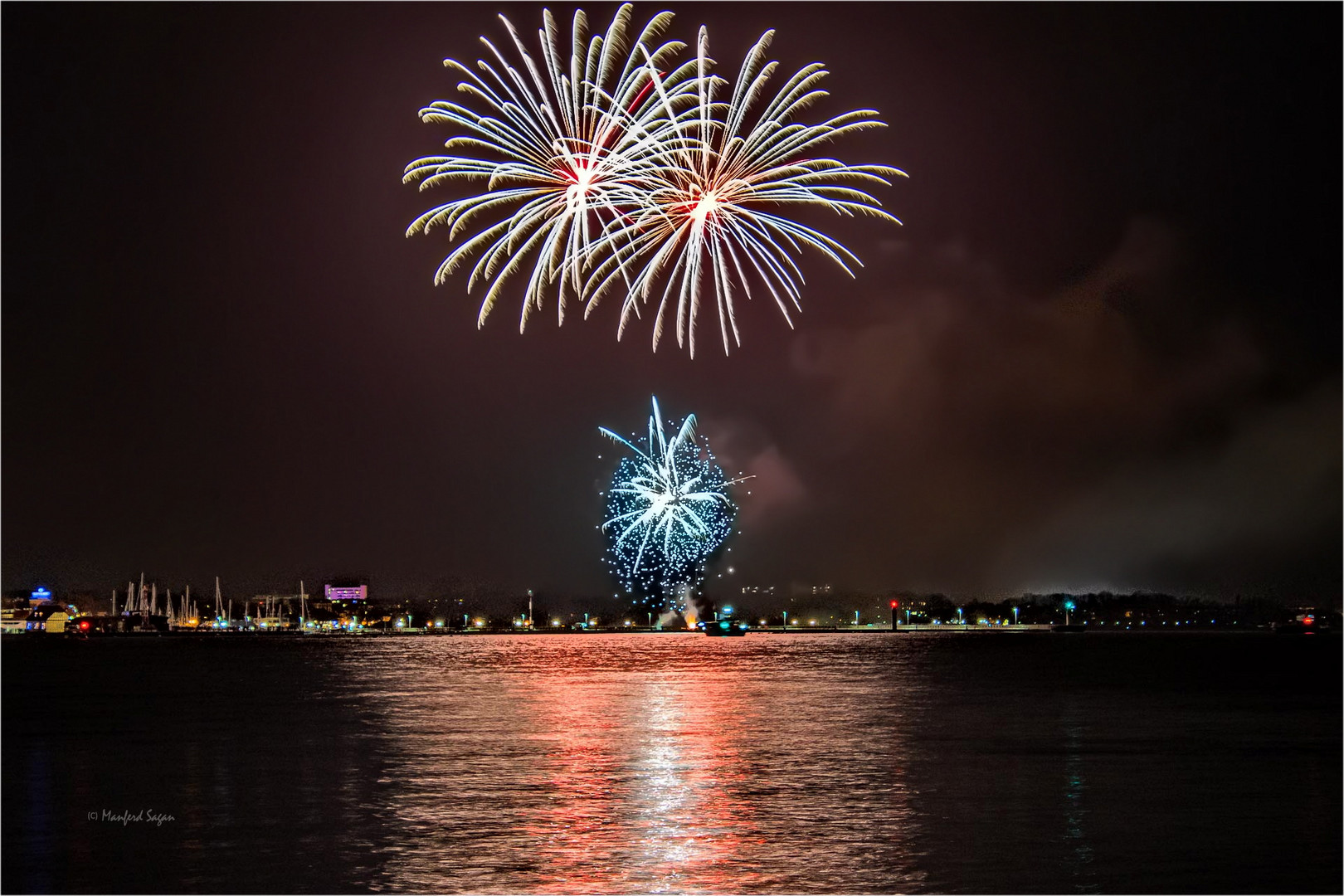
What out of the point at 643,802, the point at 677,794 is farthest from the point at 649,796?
the point at 643,802

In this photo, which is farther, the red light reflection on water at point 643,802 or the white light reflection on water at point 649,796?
the white light reflection on water at point 649,796

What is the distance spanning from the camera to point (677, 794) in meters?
21.2

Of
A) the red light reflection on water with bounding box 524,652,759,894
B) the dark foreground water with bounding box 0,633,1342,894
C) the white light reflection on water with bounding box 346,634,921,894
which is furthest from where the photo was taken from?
the dark foreground water with bounding box 0,633,1342,894

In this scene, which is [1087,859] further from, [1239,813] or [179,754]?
[179,754]

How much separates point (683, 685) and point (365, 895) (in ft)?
129

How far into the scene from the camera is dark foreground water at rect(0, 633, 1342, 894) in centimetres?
1590

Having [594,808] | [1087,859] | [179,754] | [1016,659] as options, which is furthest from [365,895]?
[1016,659]

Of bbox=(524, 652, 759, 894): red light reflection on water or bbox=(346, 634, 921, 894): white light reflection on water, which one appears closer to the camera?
bbox=(524, 652, 759, 894): red light reflection on water

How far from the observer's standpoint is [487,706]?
41.2 meters

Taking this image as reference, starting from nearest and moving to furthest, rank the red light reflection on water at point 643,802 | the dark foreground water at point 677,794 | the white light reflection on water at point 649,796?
1. the red light reflection on water at point 643,802
2. the white light reflection on water at point 649,796
3. the dark foreground water at point 677,794

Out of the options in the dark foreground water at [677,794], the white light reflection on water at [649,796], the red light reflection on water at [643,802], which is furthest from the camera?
the dark foreground water at [677,794]

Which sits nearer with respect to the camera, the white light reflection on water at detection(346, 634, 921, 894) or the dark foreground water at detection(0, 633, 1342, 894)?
the white light reflection on water at detection(346, 634, 921, 894)

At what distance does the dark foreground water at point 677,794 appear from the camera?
15.9 m

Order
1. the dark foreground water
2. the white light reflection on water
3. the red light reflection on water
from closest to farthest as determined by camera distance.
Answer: the red light reflection on water, the white light reflection on water, the dark foreground water
